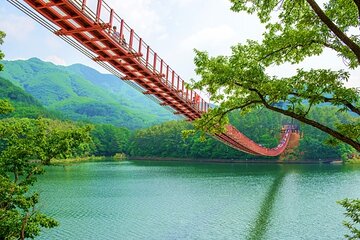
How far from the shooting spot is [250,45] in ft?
22.3

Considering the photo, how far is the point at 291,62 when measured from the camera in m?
7.11

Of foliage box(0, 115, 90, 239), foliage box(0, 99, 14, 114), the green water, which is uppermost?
foliage box(0, 99, 14, 114)

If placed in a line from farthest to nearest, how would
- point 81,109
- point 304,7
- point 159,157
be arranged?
1. point 81,109
2. point 159,157
3. point 304,7

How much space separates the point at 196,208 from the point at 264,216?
4.42 m

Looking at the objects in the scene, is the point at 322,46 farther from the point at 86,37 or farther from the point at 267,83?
the point at 86,37

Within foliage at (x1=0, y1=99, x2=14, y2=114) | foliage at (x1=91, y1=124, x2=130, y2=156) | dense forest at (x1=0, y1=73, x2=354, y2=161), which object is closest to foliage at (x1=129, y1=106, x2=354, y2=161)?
dense forest at (x1=0, y1=73, x2=354, y2=161)

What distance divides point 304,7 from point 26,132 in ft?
24.5

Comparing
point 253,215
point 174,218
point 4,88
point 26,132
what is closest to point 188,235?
point 174,218

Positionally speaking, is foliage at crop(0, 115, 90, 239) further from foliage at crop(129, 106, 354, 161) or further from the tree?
foliage at crop(129, 106, 354, 161)

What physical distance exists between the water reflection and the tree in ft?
33.5

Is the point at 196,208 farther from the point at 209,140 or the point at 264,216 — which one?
the point at 209,140

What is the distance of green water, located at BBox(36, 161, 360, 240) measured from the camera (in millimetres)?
Result: 15797

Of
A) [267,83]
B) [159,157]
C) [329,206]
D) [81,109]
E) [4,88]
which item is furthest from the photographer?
[81,109]

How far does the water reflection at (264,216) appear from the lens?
50.8 feet
